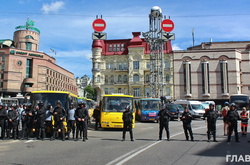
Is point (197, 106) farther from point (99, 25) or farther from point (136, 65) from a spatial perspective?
point (136, 65)

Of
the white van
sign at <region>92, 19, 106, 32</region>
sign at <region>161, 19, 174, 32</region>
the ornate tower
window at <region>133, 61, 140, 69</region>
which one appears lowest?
the white van

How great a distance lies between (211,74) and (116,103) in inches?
1798

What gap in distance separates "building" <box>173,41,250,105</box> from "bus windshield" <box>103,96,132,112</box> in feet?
140

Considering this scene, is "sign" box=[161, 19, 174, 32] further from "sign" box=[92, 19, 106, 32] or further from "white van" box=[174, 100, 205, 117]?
"white van" box=[174, 100, 205, 117]

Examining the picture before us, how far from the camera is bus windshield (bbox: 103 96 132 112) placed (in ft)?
56.9

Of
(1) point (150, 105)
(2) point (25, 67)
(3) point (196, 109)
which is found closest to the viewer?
(1) point (150, 105)

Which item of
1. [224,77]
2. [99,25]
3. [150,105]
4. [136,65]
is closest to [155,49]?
[136,65]

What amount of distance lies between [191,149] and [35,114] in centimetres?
762

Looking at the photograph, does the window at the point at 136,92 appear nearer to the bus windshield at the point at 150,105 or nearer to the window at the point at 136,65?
the window at the point at 136,65

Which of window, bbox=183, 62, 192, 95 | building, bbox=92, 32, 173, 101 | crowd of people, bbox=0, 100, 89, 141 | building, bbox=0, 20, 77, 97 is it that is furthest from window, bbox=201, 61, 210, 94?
crowd of people, bbox=0, 100, 89, 141

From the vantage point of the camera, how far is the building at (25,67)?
65.1 meters

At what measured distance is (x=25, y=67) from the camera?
6850cm

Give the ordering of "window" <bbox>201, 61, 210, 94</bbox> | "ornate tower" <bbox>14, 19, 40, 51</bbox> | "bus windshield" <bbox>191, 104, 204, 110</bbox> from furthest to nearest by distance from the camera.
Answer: "ornate tower" <bbox>14, 19, 40, 51</bbox>
"window" <bbox>201, 61, 210, 94</bbox>
"bus windshield" <bbox>191, 104, 204, 110</bbox>

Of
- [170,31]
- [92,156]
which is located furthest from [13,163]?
[170,31]
